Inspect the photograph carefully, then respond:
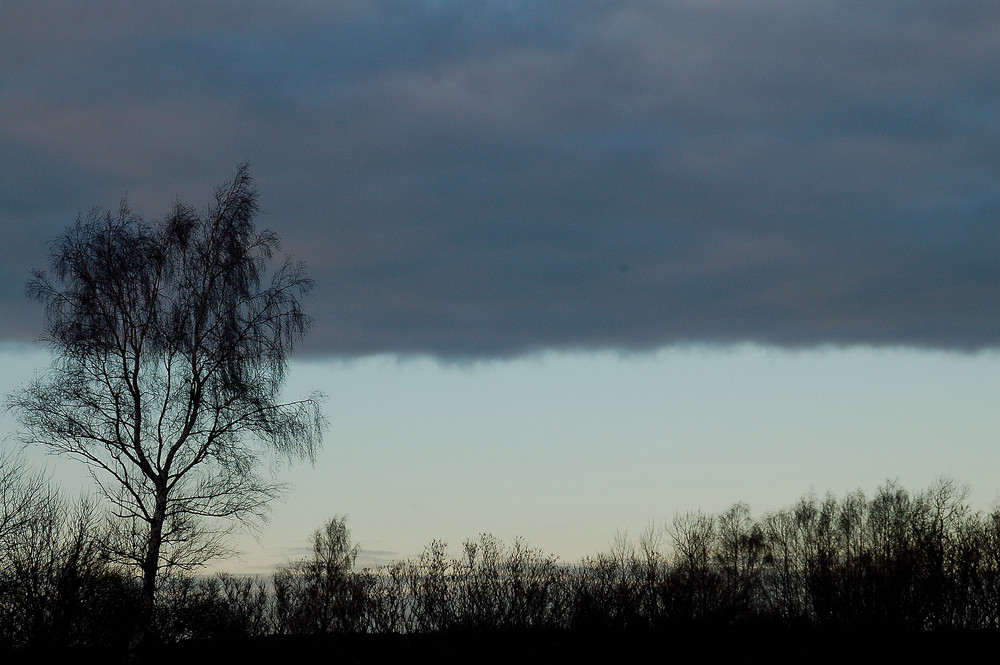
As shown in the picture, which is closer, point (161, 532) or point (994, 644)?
point (994, 644)

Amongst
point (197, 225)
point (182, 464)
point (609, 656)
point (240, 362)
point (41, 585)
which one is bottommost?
point (609, 656)

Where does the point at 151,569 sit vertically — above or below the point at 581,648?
above

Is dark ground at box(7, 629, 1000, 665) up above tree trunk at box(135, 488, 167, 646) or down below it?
below

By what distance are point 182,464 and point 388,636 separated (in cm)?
659

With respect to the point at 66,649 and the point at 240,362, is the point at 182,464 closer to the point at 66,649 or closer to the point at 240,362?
the point at 240,362

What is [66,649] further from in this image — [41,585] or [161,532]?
[161,532]

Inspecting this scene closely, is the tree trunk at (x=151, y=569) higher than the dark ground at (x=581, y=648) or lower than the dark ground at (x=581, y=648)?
higher

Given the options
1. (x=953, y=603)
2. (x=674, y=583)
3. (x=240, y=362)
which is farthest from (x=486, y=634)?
(x=953, y=603)

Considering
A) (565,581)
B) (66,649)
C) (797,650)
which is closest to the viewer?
(66,649)

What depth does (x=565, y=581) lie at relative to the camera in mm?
26391

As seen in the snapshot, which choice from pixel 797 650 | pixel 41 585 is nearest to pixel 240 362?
pixel 41 585

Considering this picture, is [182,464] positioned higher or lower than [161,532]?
higher

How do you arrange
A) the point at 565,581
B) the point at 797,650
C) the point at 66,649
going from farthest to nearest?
the point at 565,581, the point at 797,650, the point at 66,649

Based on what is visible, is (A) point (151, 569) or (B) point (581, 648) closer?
(A) point (151, 569)
